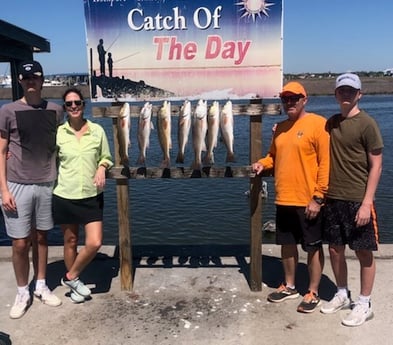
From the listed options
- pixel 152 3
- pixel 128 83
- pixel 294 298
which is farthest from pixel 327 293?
pixel 152 3

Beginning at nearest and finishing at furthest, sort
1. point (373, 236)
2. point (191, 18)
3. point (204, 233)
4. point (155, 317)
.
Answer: point (373, 236)
point (155, 317)
point (191, 18)
point (204, 233)

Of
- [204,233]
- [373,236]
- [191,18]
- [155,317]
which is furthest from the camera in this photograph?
[204,233]

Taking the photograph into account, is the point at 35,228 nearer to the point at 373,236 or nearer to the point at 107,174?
the point at 107,174

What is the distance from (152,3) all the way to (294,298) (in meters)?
3.05

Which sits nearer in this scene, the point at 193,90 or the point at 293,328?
the point at 293,328

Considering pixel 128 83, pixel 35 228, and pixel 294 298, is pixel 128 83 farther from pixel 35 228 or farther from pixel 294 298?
pixel 294 298

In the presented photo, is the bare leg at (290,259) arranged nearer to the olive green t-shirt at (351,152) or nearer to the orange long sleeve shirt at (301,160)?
the orange long sleeve shirt at (301,160)

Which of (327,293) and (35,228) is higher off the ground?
(35,228)

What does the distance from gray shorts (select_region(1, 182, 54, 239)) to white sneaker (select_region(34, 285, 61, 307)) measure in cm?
64

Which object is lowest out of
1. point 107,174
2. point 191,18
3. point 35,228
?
point 35,228

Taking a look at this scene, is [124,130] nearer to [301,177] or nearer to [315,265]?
[301,177]

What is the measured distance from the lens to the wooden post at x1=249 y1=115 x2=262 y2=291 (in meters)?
4.38

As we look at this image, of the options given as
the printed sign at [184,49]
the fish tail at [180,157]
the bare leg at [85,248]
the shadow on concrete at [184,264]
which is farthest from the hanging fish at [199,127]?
the shadow on concrete at [184,264]

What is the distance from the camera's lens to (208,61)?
4352mm
